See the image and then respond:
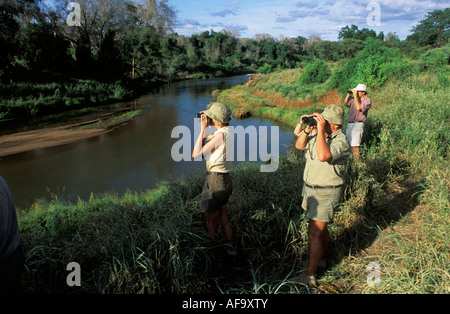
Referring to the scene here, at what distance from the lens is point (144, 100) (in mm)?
22578

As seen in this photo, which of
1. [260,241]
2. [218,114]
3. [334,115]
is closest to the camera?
[334,115]

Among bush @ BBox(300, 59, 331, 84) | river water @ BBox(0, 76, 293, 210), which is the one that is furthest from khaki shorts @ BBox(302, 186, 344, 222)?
bush @ BBox(300, 59, 331, 84)

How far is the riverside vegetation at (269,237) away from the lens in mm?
2346

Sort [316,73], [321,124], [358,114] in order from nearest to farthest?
[321,124] → [358,114] → [316,73]

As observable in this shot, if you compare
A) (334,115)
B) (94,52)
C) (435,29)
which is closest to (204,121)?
(334,115)

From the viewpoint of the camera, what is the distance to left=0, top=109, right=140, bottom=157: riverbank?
10297 mm

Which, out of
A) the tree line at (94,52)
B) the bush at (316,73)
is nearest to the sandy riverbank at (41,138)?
the tree line at (94,52)

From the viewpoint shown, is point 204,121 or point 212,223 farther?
point 212,223

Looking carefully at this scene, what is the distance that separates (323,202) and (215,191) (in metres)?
0.94

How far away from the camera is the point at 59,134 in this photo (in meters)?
12.0

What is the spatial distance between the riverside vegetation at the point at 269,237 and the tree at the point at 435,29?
33999 millimetres

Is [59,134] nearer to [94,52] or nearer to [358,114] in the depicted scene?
[358,114]

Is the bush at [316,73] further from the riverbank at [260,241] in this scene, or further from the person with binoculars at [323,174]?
the person with binoculars at [323,174]
